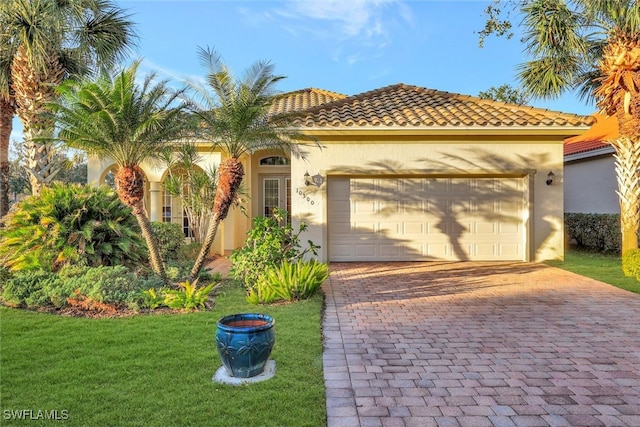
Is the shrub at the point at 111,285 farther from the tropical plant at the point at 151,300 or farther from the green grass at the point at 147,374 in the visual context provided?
the green grass at the point at 147,374

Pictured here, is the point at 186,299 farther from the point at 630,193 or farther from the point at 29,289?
the point at 630,193

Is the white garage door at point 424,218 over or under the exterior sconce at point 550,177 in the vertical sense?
under

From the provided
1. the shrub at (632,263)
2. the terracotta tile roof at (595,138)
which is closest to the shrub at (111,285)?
the shrub at (632,263)

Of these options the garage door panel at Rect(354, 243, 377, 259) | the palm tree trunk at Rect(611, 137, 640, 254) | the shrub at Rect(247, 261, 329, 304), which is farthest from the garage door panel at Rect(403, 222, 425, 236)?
the shrub at Rect(247, 261, 329, 304)

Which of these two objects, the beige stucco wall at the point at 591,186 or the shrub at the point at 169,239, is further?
the beige stucco wall at the point at 591,186

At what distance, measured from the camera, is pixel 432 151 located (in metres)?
11.8

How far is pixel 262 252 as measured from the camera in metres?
7.79

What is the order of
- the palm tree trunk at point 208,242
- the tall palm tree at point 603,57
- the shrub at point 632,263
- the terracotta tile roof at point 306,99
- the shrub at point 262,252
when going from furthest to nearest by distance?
the terracotta tile roof at point 306,99, the tall palm tree at point 603,57, the shrub at point 632,263, the palm tree trunk at point 208,242, the shrub at point 262,252

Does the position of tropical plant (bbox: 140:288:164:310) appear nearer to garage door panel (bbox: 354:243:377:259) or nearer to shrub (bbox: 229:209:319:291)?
shrub (bbox: 229:209:319:291)

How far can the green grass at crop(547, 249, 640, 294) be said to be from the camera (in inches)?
355

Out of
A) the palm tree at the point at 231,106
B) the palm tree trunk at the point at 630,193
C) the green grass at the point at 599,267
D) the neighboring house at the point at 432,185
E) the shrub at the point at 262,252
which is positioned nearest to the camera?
the palm tree at the point at 231,106

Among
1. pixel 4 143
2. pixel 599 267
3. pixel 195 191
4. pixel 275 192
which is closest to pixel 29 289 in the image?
pixel 195 191

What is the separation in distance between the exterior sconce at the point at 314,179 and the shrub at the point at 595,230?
1043 cm

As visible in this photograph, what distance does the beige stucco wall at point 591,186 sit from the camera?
15754 millimetres
